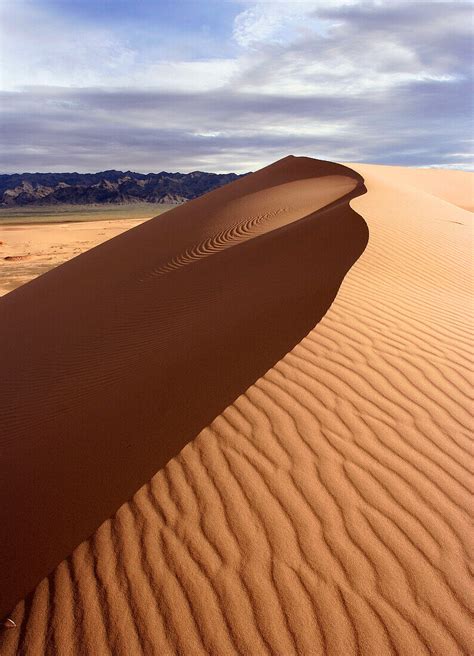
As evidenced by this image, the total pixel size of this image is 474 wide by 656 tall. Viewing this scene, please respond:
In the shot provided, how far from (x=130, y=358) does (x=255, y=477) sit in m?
2.51

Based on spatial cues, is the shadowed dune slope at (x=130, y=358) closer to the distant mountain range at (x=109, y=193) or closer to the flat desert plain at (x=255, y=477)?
the flat desert plain at (x=255, y=477)

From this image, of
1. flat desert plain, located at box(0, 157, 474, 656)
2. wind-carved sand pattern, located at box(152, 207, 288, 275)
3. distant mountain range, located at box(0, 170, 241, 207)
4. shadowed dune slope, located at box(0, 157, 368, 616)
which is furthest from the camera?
distant mountain range, located at box(0, 170, 241, 207)

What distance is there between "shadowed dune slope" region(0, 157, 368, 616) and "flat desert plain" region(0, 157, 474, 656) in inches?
0.8

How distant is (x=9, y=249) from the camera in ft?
89.2

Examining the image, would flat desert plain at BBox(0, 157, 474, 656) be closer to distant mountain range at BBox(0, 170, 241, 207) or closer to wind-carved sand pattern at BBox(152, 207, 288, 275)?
wind-carved sand pattern at BBox(152, 207, 288, 275)

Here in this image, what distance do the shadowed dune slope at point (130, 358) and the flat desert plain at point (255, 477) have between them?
2 cm

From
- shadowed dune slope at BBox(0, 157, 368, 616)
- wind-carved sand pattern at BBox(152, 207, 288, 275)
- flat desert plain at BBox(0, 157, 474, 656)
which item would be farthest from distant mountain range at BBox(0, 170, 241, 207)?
flat desert plain at BBox(0, 157, 474, 656)

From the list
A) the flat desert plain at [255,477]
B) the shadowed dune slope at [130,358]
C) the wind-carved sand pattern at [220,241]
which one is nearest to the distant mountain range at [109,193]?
the wind-carved sand pattern at [220,241]

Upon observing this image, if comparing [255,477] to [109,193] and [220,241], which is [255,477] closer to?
[220,241]

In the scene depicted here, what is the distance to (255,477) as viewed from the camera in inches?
117

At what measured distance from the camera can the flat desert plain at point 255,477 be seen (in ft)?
7.66

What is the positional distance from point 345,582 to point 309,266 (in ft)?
13.9

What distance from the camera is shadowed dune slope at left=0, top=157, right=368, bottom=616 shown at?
3109 millimetres

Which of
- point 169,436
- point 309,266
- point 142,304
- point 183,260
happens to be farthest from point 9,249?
point 169,436
